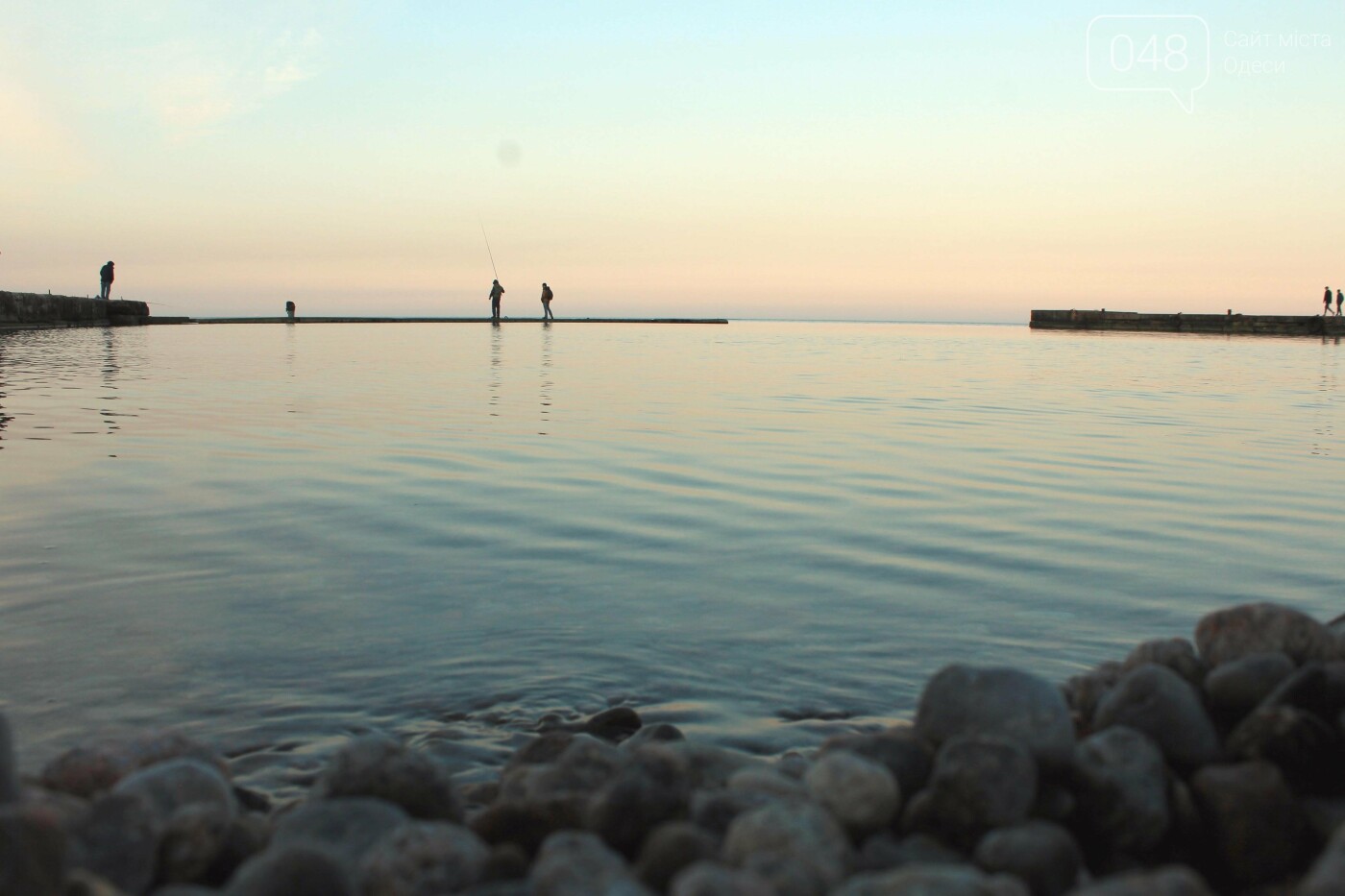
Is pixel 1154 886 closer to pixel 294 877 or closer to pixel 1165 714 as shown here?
pixel 1165 714

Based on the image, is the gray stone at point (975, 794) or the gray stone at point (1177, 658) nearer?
the gray stone at point (975, 794)

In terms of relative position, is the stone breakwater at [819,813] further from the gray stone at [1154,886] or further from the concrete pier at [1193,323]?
the concrete pier at [1193,323]

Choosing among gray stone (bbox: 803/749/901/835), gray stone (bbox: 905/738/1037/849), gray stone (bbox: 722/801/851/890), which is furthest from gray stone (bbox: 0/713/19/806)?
gray stone (bbox: 905/738/1037/849)

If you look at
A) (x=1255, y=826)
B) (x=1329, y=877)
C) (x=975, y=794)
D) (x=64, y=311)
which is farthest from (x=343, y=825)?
(x=64, y=311)

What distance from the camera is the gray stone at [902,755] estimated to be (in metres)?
3.24

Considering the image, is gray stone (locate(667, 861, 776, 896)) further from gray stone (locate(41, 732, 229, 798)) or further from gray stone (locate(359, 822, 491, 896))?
gray stone (locate(41, 732, 229, 798))

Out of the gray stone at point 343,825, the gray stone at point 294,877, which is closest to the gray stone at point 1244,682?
the gray stone at point 343,825

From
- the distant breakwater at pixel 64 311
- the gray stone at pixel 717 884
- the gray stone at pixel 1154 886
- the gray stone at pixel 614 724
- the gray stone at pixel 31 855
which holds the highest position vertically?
the distant breakwater at pixel 64 311

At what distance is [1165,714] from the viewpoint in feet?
11.2

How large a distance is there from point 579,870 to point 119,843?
104 centimetres

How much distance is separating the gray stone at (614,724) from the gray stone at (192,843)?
180cm

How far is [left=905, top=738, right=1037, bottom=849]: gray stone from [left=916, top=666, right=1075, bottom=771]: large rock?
0.18 m

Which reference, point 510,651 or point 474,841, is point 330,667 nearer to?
point 510,651

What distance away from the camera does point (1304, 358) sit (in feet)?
112
